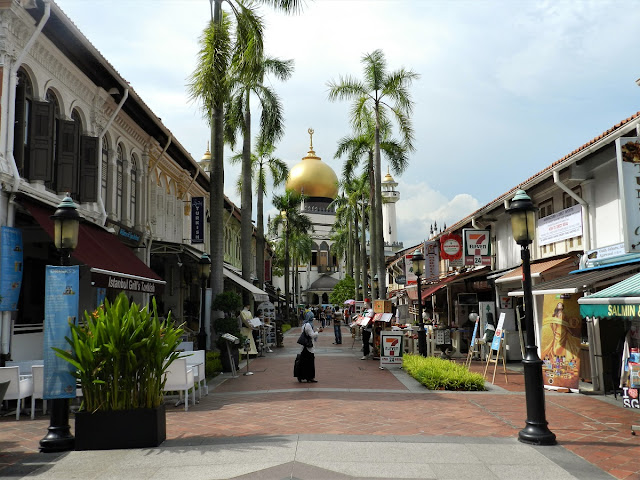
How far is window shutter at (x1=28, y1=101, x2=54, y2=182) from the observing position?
11.8 m

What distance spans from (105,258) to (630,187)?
10.7 m

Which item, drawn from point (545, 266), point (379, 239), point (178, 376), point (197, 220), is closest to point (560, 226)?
point (545, 266)

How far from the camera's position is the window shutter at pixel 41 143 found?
1175 cm

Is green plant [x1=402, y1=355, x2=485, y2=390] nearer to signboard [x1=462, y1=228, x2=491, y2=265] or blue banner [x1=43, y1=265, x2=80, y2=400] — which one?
signboard [x1=462, y1=228, x2=491, y2=265]

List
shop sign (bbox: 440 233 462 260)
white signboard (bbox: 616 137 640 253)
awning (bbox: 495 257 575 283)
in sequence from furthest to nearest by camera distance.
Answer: shop sign (bbox: 440 233 462 260)
awning (bbox: 495 257 575 283)
white signboard (bbox: 616 137 640 253)

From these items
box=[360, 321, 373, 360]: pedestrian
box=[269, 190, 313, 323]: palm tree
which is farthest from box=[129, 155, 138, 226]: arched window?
box=[269, 190, 313, 323]: palm tree

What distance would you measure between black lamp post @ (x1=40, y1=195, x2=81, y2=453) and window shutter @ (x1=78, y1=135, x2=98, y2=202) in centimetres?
659

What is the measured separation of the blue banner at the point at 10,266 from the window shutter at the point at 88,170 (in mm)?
3357

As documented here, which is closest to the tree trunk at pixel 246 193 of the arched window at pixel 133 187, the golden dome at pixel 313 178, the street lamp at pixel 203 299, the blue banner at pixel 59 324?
the arched window at pixel 133 187

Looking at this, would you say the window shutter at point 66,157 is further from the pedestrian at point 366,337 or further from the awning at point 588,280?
the pedestrian at point 366,337

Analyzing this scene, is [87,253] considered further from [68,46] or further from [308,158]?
[308,158]

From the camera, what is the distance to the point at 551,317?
12297mm

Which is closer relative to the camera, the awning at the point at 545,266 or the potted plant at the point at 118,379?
the potted plant at the point at 118,379

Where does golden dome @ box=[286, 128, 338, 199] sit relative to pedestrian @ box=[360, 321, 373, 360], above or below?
above
